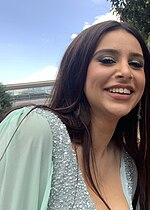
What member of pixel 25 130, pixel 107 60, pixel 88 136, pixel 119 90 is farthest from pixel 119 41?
pixel 25 130

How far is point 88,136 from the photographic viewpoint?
173cm

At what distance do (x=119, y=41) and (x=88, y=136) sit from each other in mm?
429

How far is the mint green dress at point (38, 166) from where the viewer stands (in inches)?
54.8

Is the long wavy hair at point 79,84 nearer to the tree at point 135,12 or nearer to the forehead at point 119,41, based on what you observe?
the forehead at point 119,41

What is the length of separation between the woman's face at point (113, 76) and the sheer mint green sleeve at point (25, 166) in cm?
31

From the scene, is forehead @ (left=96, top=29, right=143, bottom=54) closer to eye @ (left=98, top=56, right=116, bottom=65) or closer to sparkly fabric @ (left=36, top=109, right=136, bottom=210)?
eye @ (left=98, top=56, right=116, bottom=65)

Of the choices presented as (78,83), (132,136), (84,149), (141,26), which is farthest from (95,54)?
(141,26)

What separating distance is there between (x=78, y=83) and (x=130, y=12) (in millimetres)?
11035

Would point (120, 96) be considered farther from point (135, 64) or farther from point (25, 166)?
point (25, 166)

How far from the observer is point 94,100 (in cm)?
168

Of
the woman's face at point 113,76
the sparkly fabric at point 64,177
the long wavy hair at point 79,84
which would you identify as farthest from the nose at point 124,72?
the sparkly fabric at point 64,177

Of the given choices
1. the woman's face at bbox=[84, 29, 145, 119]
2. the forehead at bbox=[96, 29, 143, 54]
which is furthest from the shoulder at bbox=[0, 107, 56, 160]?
the forehead at bbox=[96, 29, 143, 54]

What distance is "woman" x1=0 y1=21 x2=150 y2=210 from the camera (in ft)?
4.63

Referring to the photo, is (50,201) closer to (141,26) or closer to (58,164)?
(58,164)
